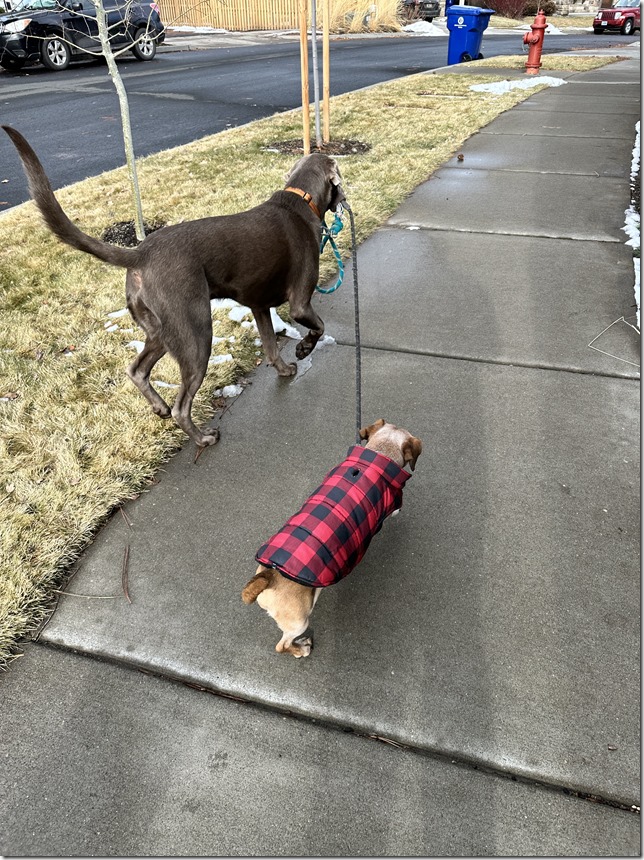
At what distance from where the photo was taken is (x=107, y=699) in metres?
2.04

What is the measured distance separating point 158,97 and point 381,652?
13.3 meters

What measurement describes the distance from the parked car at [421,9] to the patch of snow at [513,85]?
86.9 ft

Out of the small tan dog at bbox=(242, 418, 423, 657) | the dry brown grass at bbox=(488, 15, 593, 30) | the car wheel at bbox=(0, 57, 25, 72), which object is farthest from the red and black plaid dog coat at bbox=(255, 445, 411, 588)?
the dry brown grass at bbox=(488, 15, 593, 30)

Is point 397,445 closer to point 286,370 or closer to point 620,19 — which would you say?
point 286,370

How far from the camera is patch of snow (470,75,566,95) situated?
12.2m

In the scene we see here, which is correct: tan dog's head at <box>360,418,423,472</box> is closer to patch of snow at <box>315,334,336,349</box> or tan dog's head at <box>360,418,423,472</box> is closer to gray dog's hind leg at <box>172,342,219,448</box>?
gray dog's hind leg at <box>172,342,219,448</box>

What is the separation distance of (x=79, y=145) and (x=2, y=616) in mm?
8772

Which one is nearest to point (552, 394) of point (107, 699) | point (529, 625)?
point (529, 625)

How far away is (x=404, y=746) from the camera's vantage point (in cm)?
190

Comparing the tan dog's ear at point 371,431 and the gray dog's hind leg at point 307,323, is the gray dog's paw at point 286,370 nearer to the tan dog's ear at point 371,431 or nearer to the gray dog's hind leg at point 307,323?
the gray dog's hind leg at point 307,323

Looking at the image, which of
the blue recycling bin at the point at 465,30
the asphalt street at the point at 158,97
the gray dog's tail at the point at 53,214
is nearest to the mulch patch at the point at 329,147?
the asphalt street at the point at 158,97

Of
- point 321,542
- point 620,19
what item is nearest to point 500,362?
point 321,542

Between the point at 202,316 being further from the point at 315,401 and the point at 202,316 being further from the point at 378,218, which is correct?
the point at 378,218

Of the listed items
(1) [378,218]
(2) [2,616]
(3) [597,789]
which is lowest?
(3) [597,789]
